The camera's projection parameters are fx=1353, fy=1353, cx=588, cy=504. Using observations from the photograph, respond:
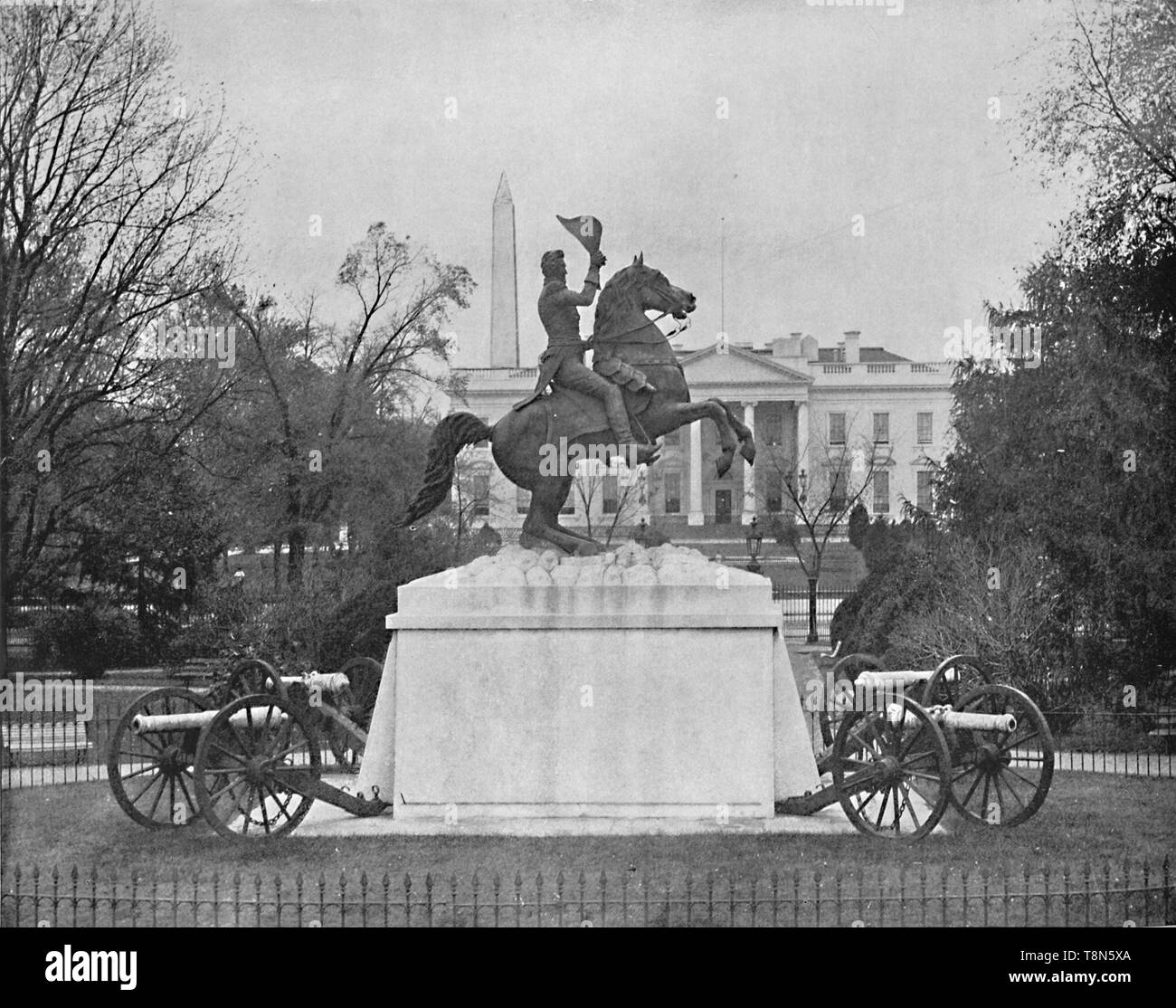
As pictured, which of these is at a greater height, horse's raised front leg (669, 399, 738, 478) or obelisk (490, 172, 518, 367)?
obelisk (490, 172, 518, 367)

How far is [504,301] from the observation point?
33.6 metres

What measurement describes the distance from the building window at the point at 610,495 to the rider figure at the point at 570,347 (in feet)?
69.3

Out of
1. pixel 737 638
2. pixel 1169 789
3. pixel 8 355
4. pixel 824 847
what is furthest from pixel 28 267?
pixel 1169 789

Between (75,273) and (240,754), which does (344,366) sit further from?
(240,754)

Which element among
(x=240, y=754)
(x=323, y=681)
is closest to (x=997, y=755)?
(x=323, y=681)

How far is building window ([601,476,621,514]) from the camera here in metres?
33.5

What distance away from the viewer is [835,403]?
43219mm

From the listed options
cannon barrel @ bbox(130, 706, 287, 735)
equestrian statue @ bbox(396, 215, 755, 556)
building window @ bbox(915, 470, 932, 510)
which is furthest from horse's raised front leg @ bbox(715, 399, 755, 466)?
building window @ bbox(915, 470, 932, 510)

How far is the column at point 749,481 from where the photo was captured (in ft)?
131

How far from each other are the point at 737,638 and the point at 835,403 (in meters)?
33.9

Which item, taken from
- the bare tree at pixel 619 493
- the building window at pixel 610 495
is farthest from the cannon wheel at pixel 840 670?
the building window at pixel 610 495

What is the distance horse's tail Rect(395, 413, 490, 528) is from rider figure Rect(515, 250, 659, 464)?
0.51 m

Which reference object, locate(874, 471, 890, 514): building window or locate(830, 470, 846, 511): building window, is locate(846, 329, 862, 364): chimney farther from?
locate(830, 470, 846, 511): building window
